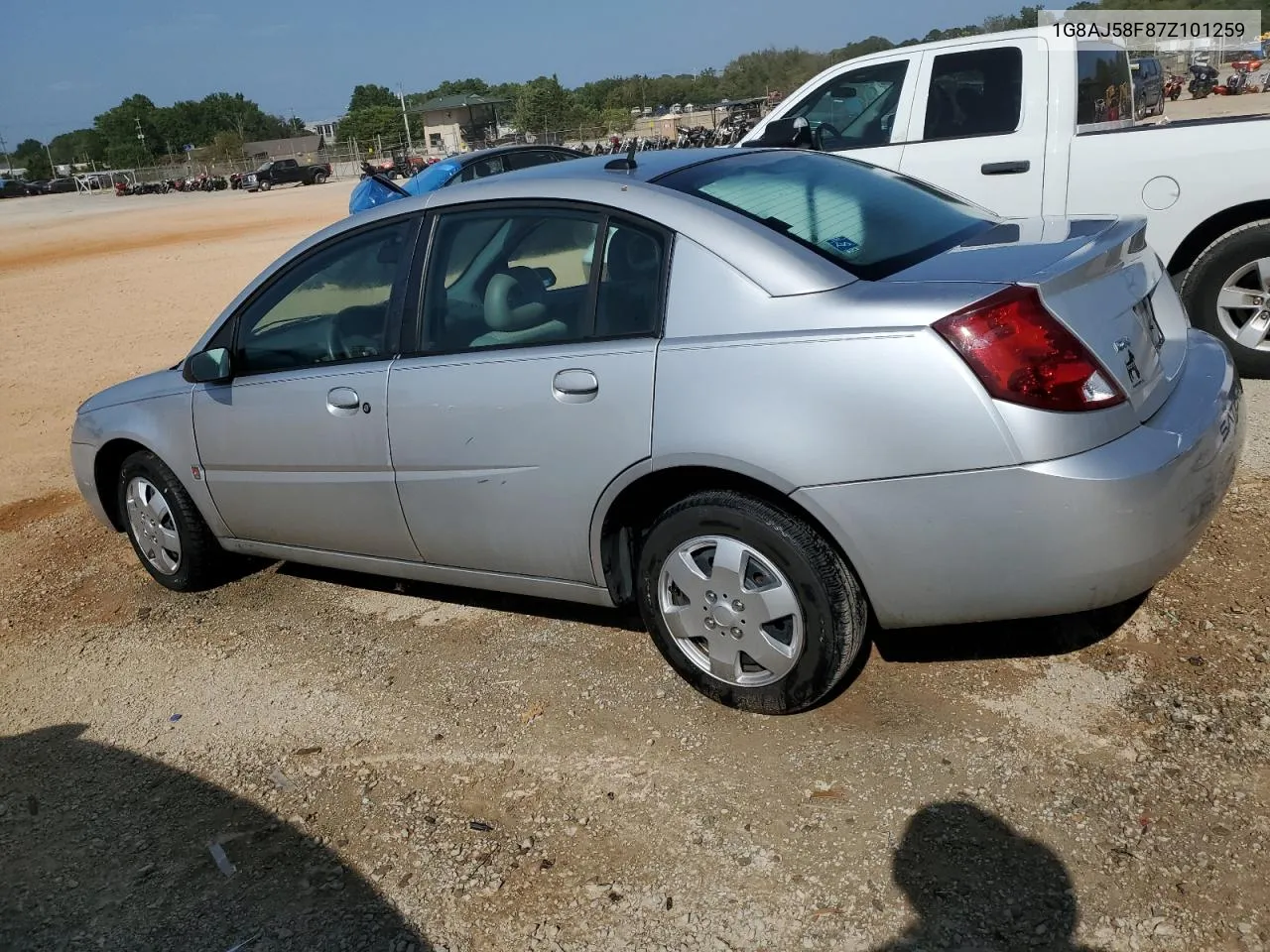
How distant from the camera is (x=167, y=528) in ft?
15.9

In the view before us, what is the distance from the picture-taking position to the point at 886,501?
9.27ft

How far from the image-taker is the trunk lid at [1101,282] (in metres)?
2.84

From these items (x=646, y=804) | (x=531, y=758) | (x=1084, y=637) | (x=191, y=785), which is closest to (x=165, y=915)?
(x=191, y=785)

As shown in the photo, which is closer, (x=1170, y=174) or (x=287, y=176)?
(x=1170, y=174)

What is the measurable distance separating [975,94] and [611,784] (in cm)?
533

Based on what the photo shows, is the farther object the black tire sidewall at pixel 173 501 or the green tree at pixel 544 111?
the green tree at pixel 544 111

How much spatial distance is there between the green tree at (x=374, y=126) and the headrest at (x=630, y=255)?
319 ft

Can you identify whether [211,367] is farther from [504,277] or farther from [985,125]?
[985,125]

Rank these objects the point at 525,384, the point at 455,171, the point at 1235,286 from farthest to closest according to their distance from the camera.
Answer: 1. the point at 455,171
2. the point at 1235,286
3. the point at 525,384

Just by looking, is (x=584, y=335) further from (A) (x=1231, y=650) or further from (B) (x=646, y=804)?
(A) (x=1231, y=650)

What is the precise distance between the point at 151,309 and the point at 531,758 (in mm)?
12448

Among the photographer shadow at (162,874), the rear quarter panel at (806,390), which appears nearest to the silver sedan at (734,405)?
the rear quarter panel at (806,390)

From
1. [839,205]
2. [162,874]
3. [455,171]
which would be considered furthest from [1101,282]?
[455,171]

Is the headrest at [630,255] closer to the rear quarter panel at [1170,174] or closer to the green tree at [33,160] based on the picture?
the rear quarter panel at [1170,174]
